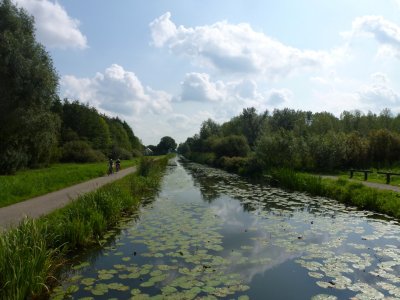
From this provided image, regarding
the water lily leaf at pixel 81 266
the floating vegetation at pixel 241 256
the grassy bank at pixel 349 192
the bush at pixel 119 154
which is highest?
the bush at pixel 119 154

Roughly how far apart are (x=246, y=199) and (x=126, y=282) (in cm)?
1384

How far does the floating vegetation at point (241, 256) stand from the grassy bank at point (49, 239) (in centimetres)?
57

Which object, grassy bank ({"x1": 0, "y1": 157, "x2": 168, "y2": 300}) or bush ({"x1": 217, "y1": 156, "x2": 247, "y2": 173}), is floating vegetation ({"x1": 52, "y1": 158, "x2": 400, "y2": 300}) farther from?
bush ({"x1": 217, "y1": 156, "x2": 247, "y2": 173})

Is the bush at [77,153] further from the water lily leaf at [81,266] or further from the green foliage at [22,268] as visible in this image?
the green foliage at [22,268]

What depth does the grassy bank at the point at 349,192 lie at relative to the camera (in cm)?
1589

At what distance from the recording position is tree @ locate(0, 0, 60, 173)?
77.2 feet

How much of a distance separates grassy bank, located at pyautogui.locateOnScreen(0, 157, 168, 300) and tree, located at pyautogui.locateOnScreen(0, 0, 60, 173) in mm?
12105

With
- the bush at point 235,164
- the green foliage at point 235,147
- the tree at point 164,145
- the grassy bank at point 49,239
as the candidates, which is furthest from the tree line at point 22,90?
the tree at point 164,145

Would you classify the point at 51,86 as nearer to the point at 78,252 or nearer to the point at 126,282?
the point at 78,252

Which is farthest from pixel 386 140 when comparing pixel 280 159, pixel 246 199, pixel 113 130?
pixel 113 130

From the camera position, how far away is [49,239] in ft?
30.6

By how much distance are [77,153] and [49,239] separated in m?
42.9

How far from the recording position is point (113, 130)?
80.7 metres

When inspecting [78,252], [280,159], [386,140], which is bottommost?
[78,252]
